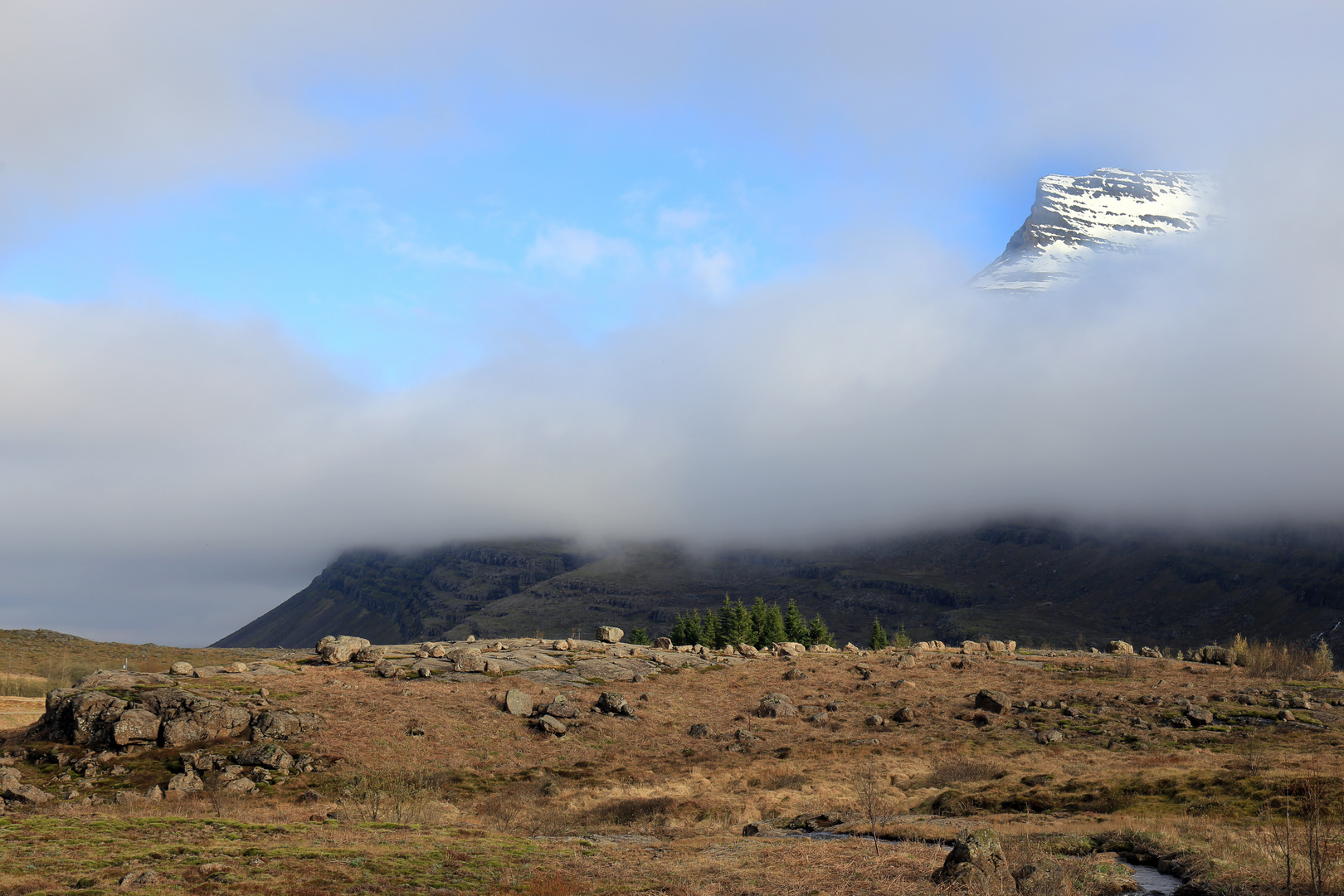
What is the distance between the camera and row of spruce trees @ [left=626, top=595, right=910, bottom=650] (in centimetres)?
12425

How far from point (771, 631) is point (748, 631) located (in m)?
5.96

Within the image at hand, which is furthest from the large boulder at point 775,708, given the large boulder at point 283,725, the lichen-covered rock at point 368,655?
the lichen-covered rock at point 368,655

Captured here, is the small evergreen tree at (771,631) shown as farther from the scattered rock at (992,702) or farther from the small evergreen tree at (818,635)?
the scattered rock at (992,702)

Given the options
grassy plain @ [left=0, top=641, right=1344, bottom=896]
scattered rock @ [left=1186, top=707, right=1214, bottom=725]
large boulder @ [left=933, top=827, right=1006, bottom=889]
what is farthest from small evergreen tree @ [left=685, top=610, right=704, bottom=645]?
large boulder @ [left=933, top=827, right=1006, bottom=889]

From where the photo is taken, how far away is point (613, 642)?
99.8 m

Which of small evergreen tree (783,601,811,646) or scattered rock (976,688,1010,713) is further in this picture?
small evergreen tree (783,601,811,646)

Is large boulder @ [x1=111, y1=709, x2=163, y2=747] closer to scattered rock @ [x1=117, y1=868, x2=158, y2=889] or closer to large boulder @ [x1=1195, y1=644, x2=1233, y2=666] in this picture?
scattered rock @ [x1=117, y1=868, x2=158, y2=889]

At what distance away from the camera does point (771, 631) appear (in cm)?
13100

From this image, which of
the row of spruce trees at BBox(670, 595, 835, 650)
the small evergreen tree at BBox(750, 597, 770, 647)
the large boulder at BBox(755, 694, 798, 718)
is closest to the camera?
the large boulder at BBox(755, 694, 798, 718)

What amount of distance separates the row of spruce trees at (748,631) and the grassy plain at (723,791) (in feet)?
137

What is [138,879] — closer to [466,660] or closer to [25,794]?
[25,794]

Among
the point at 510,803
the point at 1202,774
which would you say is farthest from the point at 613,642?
the point at 1202,774

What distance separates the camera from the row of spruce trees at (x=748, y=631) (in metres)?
124

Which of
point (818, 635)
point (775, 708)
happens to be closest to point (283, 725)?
point (775, 708)
